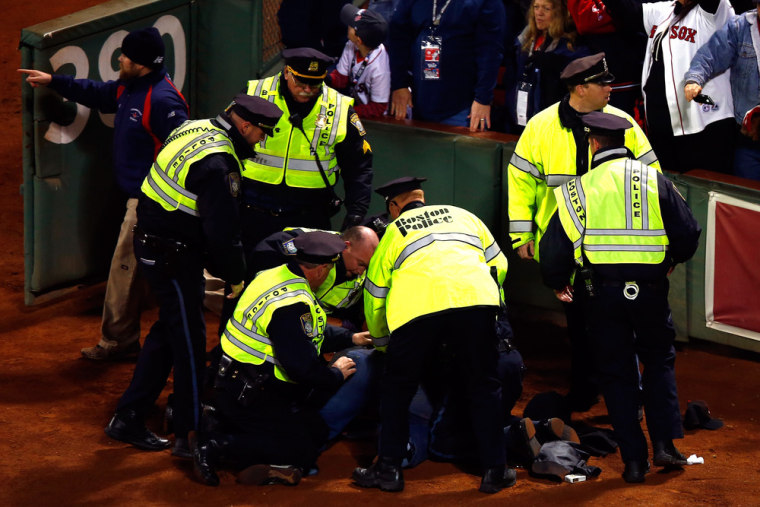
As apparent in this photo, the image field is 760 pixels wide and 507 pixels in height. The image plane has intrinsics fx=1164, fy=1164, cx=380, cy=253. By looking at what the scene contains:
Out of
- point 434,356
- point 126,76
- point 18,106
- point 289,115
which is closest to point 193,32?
point 126,76

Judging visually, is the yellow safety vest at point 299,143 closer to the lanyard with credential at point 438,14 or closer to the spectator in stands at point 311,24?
the lanyard with credential at point 438,14

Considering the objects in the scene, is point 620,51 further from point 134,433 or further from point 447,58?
point 134,433

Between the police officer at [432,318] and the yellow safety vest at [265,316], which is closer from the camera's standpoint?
the police officer at [432,318]

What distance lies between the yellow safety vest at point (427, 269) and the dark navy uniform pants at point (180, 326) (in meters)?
1.10

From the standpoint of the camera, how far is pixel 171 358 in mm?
7102

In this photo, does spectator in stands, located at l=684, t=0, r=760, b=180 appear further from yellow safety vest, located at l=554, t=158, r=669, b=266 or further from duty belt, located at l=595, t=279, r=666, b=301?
duty belt, located at l=595, t=279, r=666, b=301

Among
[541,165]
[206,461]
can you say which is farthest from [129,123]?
[541,165]

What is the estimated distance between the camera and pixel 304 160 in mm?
7773

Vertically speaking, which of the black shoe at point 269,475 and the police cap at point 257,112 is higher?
the police cap at point 257,112

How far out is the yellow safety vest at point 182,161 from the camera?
6.73m

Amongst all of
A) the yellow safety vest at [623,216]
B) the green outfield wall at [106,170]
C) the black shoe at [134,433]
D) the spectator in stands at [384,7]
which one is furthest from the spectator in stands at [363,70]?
the black shoe at [134,433]

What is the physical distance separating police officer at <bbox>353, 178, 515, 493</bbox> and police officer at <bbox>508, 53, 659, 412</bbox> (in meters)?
1.02

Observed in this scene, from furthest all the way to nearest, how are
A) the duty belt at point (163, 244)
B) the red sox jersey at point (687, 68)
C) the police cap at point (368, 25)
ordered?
the police cap at point (368, 25) → the red sox jersey at point (687, 68) → the duty belt at point (163, 244)

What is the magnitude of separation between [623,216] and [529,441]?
1.42 meters
